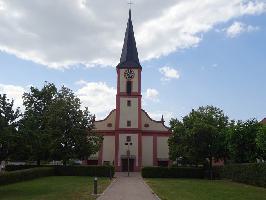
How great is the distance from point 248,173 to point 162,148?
121ft

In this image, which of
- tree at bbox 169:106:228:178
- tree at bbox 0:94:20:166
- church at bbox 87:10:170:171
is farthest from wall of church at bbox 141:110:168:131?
tree at bbox 0:94:20:166

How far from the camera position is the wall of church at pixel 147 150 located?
7506cm

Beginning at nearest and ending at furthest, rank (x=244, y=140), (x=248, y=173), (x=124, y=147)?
(x=248, y=173) < (x=244, y=140) < (x=124, y=147)

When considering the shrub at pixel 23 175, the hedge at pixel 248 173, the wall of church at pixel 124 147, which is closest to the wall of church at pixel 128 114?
the wall of church at pixel 124 147

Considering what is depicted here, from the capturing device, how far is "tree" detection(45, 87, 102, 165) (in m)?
55.8

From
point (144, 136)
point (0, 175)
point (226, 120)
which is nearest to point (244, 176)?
point (226, 120)

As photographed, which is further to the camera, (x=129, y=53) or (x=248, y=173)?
(x=129, y=53)

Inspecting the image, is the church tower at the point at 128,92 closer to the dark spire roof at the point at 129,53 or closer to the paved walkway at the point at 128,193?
the dark spire roof at the point at 129,53

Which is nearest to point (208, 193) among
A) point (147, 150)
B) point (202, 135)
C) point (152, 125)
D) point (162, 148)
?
point (202, 135)

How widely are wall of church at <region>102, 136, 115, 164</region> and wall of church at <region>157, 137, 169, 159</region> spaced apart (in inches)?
298

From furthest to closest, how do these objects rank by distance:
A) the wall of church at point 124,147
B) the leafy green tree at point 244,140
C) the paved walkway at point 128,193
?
1. the wall of church at point 124,147
2. the leafy green tree at point 244,140
3. the paved walkway at point 128,193

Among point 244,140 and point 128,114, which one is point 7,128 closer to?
point 244,140

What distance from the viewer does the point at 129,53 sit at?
7588 centimetres

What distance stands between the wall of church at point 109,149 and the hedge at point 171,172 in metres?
19.9
